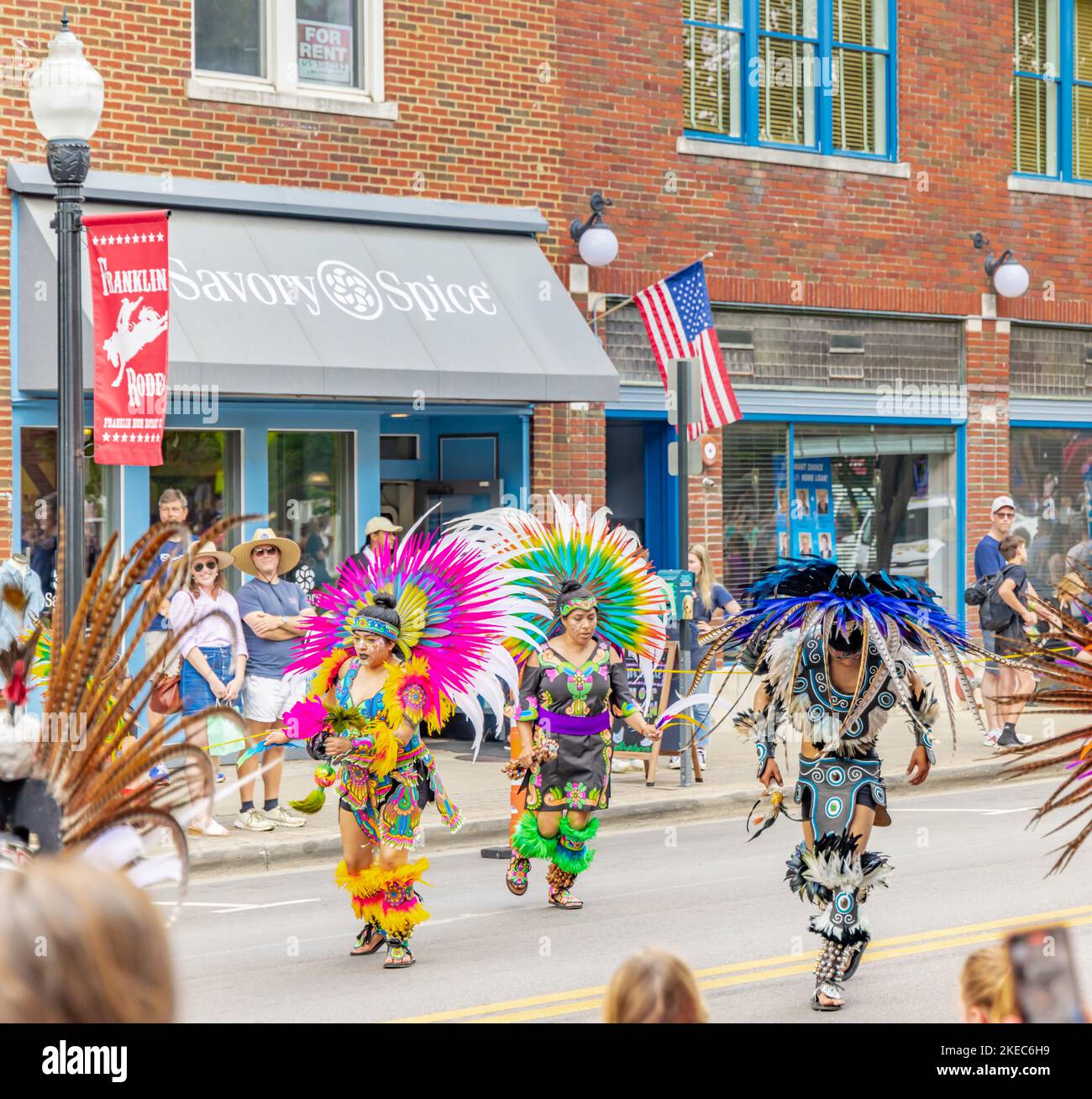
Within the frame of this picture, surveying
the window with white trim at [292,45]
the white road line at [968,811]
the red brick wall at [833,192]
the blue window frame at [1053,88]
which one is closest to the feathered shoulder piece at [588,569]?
the white road line at [968,811]

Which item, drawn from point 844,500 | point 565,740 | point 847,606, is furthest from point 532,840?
point 844,500

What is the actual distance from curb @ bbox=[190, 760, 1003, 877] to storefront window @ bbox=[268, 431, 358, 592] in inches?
143

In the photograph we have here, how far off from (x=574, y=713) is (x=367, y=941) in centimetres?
174

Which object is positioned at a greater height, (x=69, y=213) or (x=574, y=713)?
(x=69, y=213)

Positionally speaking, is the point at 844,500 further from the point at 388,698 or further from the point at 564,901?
the point at 388,698

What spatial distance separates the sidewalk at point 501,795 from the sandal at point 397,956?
9.61 feet

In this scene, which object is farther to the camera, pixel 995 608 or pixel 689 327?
pixel 689 327

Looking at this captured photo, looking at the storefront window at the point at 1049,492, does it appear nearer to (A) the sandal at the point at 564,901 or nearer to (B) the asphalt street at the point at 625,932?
(B) the asphalt street at the point at 625,932

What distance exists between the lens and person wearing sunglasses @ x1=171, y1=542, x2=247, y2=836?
11.8m

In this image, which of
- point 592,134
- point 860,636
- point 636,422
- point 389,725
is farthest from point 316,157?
point 860,636

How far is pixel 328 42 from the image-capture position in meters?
15.7
